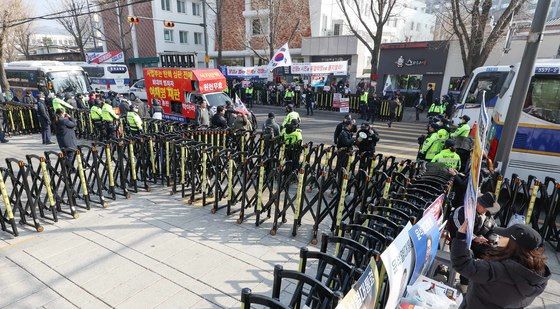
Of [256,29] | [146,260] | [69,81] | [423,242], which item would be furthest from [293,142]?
A: [256,29]

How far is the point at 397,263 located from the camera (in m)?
2.77

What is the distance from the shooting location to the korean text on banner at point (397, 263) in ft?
8.67

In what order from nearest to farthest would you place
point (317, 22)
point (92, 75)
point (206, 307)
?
point (206, 307) → point (92, 75) → point (317, 22)

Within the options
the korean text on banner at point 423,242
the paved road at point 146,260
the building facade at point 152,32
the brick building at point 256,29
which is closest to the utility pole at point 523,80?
the paved road at point 146,260

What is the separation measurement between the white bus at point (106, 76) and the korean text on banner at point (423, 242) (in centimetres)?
2808

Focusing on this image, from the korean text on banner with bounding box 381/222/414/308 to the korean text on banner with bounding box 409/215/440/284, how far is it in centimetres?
11

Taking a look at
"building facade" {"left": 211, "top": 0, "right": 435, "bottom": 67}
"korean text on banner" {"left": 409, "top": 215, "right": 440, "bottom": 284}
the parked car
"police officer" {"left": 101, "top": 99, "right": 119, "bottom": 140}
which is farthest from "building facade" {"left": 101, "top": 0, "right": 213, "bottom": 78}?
"korean text on banner" {"left": 409, "top": 215, "right": 440, "bottom": 284}

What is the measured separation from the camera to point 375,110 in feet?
57.0

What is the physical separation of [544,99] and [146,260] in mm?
8264

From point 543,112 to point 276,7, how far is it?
75.7 feet

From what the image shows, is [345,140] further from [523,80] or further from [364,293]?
[364,293]

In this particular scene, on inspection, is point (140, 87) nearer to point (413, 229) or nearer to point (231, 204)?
point (231, 204)

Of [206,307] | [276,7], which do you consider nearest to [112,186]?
[206,307]

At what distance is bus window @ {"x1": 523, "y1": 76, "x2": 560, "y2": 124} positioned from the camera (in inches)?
260
